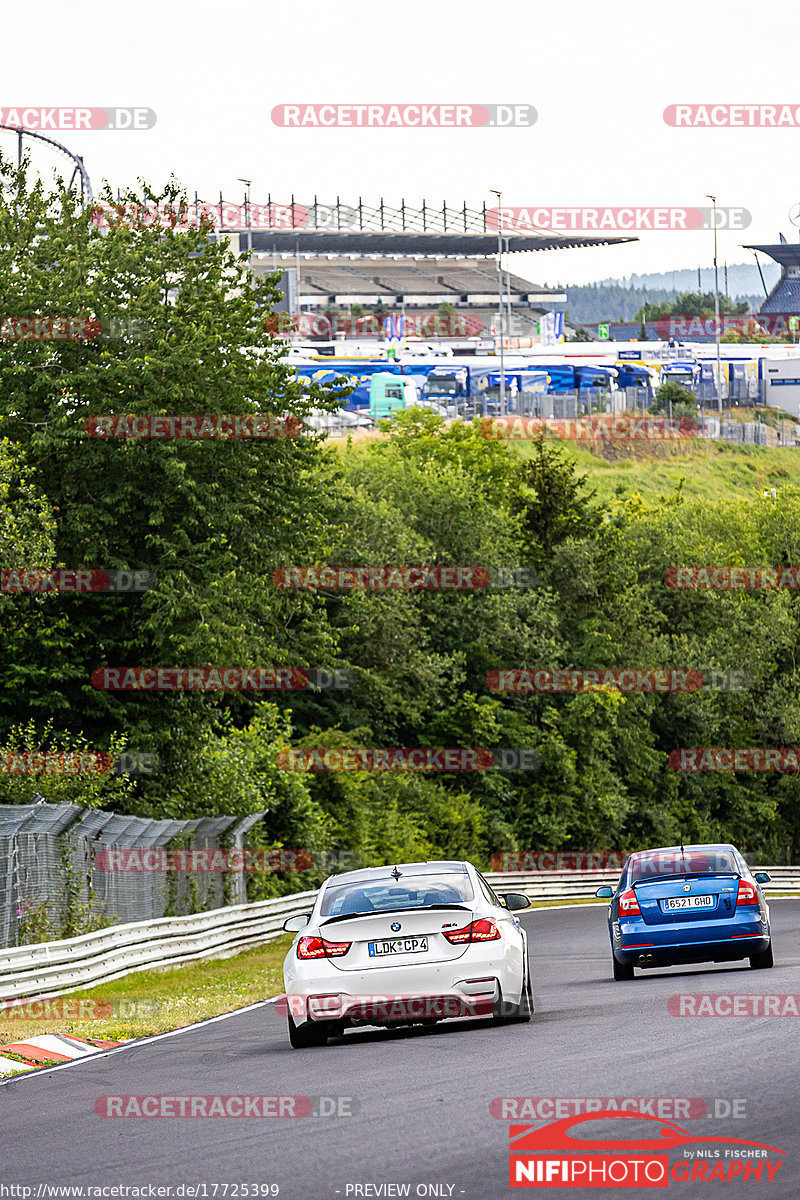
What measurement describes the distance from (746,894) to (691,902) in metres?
0.54

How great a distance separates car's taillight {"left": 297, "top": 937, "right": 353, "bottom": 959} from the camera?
1222 cm

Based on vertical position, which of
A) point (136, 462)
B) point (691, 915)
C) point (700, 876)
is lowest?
point (691, 915)

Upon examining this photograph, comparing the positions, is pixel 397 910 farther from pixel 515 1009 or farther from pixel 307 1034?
pixel 515 1009

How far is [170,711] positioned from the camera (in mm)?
32156

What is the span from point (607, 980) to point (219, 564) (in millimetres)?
15134

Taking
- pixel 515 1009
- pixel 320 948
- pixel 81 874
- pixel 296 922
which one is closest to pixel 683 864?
pixel 515 1009

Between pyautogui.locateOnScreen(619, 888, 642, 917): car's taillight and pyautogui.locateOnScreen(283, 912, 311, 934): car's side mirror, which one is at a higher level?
pyautogui.locateOnScreen(283, 912, 311, 934): car's side mirror

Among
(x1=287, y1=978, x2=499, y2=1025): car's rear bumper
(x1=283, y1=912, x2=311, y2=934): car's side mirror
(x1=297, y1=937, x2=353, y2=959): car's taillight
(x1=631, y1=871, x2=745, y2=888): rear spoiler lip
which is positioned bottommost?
(x1=631, y1=871, x2=745, y2=888): rear spoiler lip

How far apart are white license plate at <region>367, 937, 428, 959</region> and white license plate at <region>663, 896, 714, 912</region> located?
5280mm

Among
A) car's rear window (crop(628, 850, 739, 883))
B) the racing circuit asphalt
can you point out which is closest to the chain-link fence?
the racing circuit asphalt

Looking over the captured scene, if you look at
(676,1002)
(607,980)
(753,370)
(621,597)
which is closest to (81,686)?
(607,980)

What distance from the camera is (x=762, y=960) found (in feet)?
56.2

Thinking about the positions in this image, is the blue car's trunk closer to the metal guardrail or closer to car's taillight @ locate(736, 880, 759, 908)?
car's taillight @ locate(736, 880, 759, 908)

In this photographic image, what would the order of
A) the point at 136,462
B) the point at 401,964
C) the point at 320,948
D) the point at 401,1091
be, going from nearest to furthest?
the point at 401,1091
the point at 401,964
the point at 320,948
the point at 136,462
